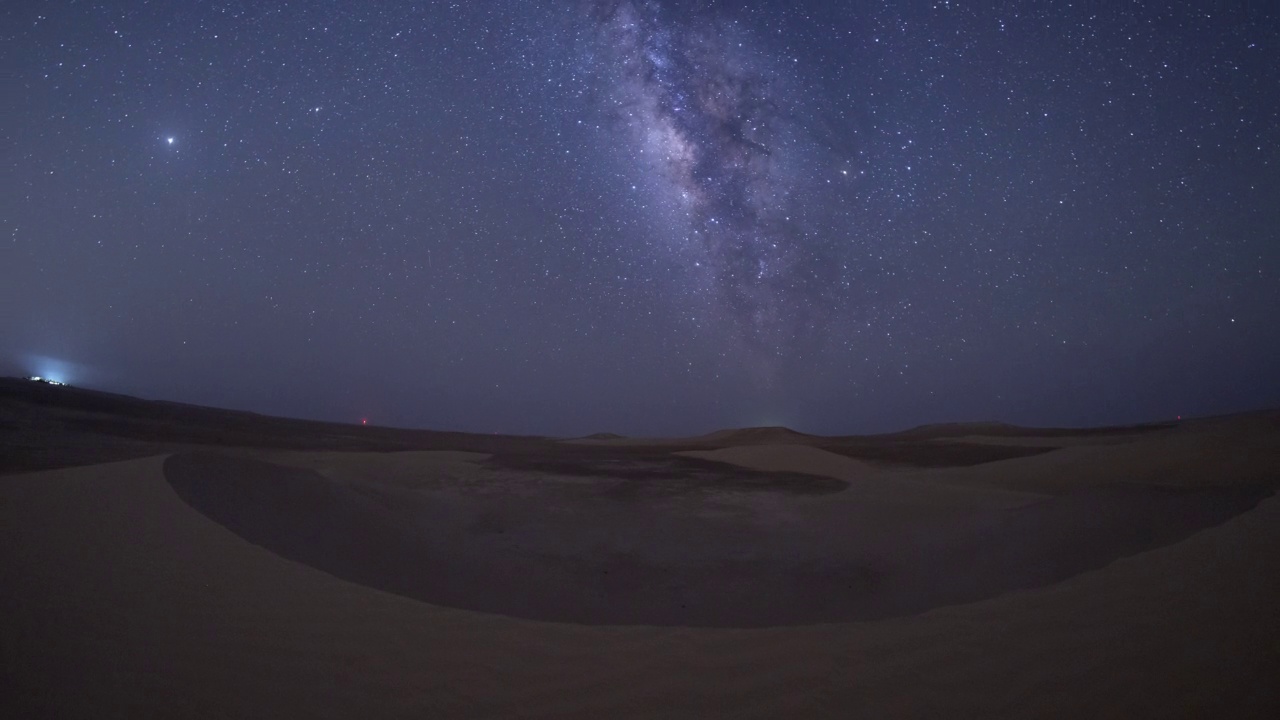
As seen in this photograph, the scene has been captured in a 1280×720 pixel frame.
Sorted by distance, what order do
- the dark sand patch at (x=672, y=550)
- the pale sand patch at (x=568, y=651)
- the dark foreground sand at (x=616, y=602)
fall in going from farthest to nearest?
the dark sand patch at (x=672, y=550), the dark foreground sand at (x=616, y=602), the pale sand patch at (x=568, y=651)

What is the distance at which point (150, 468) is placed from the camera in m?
8.14

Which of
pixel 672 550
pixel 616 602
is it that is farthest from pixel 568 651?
pixel 672 550

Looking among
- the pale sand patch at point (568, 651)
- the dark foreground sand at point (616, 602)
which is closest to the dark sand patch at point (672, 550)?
the dark foreground sand at point (616, 602)

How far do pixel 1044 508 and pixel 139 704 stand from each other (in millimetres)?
10169

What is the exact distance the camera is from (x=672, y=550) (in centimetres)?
843

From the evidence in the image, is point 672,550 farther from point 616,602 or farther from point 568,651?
point 568,651

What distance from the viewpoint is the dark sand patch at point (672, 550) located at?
6352 mm

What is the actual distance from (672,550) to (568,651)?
3.97 m

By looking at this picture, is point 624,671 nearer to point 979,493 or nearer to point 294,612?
point 294,612

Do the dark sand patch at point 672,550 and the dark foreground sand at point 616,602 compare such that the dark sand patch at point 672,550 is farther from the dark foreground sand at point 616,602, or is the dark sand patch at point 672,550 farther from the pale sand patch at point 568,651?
the pale sand patch at point 568,651

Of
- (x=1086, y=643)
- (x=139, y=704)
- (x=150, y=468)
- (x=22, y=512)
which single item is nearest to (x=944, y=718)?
(x=1086, y=643)

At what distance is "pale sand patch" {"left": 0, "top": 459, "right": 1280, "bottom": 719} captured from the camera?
3.58m

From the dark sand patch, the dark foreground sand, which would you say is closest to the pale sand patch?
the dark foreground sand

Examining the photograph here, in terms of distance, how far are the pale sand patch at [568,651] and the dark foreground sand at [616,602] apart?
2cm
